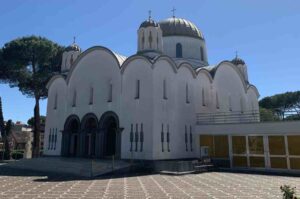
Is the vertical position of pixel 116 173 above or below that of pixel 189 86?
below

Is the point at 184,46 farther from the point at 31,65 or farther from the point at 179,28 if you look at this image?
the point at 31,65

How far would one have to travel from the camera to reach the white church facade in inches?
797

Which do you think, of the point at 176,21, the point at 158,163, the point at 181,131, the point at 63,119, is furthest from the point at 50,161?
the point at 176,21

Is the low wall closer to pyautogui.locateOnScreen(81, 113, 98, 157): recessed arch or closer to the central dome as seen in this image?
pyautogui.locateOnScreen(81, 113, 98, 157): recessed arch

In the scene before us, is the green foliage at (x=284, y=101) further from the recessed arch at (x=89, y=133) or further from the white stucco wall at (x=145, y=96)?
the recessed arch at (x=89, y=133)

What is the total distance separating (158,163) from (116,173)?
295 cm

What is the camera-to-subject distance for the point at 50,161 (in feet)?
67.5

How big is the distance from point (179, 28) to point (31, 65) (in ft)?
60.1

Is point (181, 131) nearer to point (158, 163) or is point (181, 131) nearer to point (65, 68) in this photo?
point (158, 163)

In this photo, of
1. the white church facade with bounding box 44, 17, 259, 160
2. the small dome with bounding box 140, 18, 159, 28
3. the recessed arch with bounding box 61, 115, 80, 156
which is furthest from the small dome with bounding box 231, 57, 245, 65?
the recessed arch with bounding box 61, 115, 80, 156

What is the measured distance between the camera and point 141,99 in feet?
67.2

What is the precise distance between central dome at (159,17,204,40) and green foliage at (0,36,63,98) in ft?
47.6

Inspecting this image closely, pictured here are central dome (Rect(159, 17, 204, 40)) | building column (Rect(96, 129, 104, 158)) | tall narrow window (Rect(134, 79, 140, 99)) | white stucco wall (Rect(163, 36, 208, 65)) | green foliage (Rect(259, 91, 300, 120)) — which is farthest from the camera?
green foliage (Rect(259, 91, 300, 120))

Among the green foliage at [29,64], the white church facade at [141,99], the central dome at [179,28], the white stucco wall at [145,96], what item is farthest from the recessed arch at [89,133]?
the central dome at [179,28]
